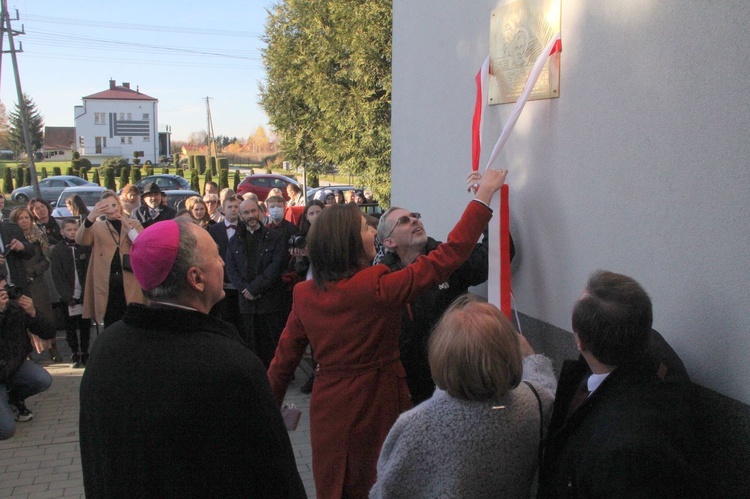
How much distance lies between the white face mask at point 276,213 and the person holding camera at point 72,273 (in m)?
2.17

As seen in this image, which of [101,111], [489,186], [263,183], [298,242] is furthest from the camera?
[101,111]

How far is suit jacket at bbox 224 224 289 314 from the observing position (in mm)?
6840

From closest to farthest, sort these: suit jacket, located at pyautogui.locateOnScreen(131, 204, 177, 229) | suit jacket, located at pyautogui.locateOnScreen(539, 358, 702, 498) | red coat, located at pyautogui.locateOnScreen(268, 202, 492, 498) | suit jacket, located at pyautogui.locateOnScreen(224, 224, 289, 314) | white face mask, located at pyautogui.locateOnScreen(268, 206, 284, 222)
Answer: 1. suit jacket, located at pyautogui.locateOnScreen(539, 358, 702, 498)
2. red coat, located at pyautogui.locateOnScreen(268, 202, 492, 498)
3. suit jacket, located at pyautogui.locateOnScreen(224, 224, 289, 314)
4. white face mask, located at pyautogui.locateOnScreen(268, 206, 284, 222)
5. suit jacket, located at pyautogui.locateOnScreen(131, 204, 177, 229)

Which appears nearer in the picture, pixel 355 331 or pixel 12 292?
pixel 355 331

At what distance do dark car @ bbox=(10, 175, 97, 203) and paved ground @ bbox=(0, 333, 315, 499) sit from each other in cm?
2677

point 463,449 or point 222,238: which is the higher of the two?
point 222,238

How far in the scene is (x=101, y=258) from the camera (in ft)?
24.2

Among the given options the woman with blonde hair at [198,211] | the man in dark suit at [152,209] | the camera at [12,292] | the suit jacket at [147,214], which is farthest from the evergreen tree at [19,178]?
the camera at [12,292]

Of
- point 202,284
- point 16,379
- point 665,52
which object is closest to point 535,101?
point 665,52

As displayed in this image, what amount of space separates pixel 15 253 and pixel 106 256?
3.12ft

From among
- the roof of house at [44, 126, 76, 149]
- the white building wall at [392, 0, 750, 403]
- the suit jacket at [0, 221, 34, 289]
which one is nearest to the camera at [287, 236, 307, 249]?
the white building wall at [392, 0, 750, 403]

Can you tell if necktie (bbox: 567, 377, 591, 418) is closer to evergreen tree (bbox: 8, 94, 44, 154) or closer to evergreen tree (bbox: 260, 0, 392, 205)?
evergreen tree (bbox: 260, 0, 392, 205)

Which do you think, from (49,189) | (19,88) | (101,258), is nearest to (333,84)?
(101,258)

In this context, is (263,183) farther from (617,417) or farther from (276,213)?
(617,417)
